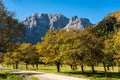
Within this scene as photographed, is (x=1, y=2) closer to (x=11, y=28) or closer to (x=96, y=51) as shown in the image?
(x=11, y=28)

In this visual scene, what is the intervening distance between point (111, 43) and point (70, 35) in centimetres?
1467

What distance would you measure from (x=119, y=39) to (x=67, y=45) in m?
15.1

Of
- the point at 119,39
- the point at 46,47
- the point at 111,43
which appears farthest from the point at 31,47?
the point at 119,39

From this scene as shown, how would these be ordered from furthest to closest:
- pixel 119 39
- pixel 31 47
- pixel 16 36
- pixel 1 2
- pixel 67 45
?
1. pixel 31 47
2. pixel 67 45
3. pixel 119 39
4. pixel 16 36
5. pixel 1 2

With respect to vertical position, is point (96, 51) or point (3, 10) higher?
point (3, 10)

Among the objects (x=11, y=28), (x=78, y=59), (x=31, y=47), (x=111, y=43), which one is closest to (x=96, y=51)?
(x=78, y=59)

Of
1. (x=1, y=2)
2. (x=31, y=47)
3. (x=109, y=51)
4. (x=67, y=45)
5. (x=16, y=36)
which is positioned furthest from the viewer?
(x=31, y=47)

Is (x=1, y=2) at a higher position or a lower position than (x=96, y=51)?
higher

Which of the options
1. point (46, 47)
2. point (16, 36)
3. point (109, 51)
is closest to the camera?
point (16, 36)

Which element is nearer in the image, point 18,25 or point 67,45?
point 18,25

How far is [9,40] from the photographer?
56.8m

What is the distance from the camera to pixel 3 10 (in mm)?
55219

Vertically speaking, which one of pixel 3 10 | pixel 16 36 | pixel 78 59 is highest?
pixel 3 10

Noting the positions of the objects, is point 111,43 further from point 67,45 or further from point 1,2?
point 1,2
